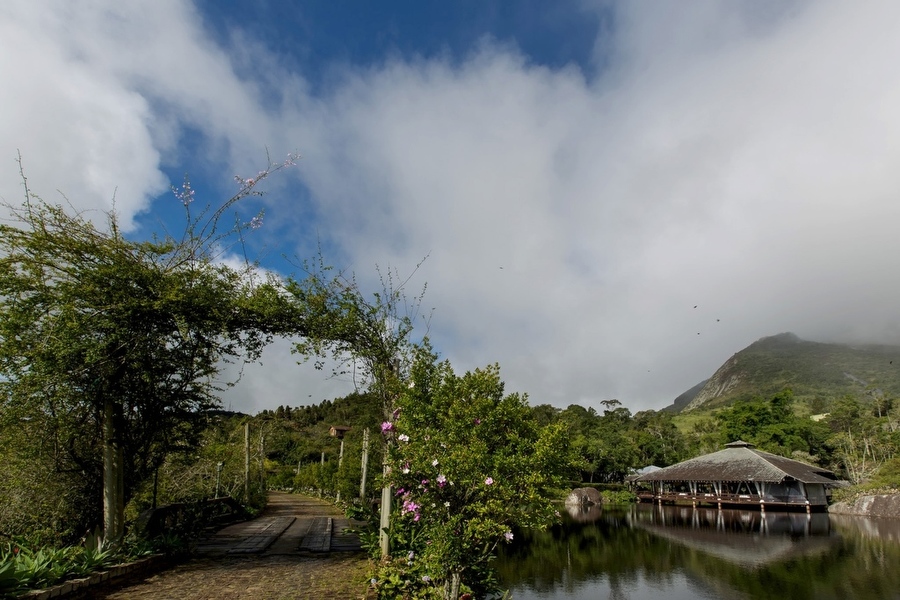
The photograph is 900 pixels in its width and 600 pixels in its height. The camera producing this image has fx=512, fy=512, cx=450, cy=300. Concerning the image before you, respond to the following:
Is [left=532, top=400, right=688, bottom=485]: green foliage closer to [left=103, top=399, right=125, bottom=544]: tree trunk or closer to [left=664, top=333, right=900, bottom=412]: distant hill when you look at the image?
[left=103, top=399, right=125, bottom=544]: tree trunk

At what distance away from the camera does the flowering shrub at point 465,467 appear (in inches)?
214

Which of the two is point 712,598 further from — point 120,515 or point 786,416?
point 786,416

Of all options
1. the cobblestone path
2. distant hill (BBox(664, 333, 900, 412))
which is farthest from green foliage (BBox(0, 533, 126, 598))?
distant hill (BBox(664, 333, 900, 412))

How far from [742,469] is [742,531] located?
43.8 ft

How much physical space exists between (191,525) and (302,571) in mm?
4025

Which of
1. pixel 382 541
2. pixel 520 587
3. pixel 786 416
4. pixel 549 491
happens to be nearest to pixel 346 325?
pixel 382 541

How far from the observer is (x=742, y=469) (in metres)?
36.2

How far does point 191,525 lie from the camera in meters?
10.4

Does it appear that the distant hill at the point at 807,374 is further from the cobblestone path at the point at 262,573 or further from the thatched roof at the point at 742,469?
the cobblestone path at the point at 262,573

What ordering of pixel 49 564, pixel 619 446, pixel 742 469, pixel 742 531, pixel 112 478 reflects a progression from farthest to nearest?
1. pixel 619 446
2. pixel 742 469
3. pixel 742 531
4. pixel 112 478
5. pixel 49 564

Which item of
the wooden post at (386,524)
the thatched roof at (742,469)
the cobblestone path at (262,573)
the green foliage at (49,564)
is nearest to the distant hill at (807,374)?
the thatched roof at (742,469)

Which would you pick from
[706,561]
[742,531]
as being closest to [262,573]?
[706,561]

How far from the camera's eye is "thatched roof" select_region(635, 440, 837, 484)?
1359 inches

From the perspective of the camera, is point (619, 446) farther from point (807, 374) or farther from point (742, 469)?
point (807, 374)
